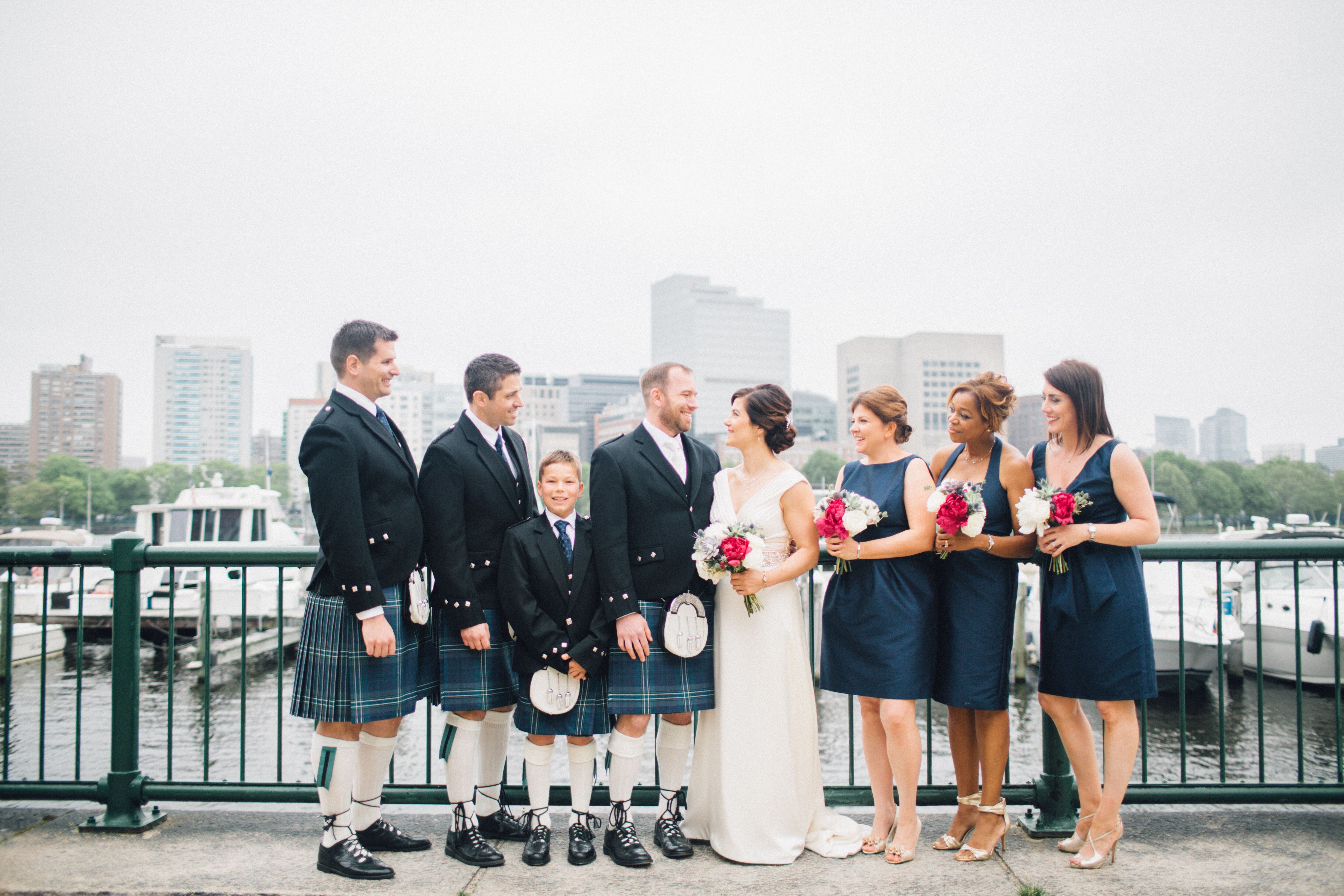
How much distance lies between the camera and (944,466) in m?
3.99

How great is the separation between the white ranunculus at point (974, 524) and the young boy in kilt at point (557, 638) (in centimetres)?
160

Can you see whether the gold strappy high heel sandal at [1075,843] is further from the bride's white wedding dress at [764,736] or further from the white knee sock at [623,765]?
the white knee sock at [623,765]

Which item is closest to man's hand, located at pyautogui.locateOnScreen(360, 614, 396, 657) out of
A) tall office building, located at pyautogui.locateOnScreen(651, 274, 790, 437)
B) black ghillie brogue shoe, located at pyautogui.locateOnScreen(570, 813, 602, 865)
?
black ghillie brogue shoe, located at pyautogui.locateOnScreen(570, 813, 602, 865)

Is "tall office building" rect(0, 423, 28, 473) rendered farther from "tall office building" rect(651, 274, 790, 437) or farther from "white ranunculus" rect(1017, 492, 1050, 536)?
"white ranunculus" rect(1017, 492, 1050, 536)

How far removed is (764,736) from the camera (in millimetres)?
3643

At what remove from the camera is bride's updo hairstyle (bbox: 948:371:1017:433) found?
3.64 meters

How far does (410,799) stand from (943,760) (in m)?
8.62

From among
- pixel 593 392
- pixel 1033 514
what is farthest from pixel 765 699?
pixel 593 392

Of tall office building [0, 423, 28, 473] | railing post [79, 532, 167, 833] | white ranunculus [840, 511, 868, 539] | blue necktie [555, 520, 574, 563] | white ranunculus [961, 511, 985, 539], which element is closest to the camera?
white ranunculus [961, 511, 985, 539]

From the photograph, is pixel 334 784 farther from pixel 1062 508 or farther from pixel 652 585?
pixel 1062 508

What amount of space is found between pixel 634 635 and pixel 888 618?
1.15m

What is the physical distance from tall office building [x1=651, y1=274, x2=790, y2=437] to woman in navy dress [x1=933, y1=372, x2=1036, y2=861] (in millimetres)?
146881

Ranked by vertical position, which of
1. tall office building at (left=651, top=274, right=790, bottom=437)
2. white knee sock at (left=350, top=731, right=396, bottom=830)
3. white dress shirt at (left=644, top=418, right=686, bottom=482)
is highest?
tall office building at (left=651, top=274, right=790, bottom=437)

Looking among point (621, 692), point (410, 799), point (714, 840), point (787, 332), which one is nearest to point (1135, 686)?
point (714, 840)
